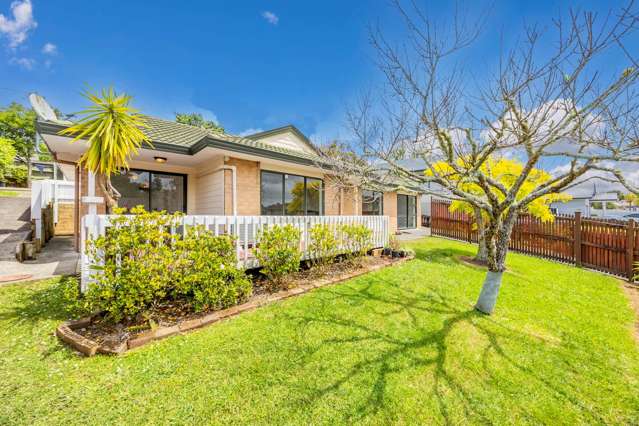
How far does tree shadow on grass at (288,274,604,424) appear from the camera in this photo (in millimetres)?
2238

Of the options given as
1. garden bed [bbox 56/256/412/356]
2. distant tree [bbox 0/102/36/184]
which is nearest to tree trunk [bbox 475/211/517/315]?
garden bed [bbox 56/256/412/356]

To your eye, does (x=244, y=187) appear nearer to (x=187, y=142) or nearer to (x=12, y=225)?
(x=187, y=142)

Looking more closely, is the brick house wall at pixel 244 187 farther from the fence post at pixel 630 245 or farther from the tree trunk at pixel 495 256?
the fence post at pixel 630 245

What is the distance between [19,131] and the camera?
30500 mm

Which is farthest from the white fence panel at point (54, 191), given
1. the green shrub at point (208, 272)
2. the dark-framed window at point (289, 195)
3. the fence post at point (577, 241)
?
the fence post at point (577, 241)

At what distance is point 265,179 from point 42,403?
6927 millimetres

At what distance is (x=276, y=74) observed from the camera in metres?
12.6

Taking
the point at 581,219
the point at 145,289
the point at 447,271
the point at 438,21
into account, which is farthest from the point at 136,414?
the point at 581,219

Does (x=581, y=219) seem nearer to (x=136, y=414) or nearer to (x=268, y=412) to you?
(x=268, y=412)

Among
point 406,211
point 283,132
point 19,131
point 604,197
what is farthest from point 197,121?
point 604,197

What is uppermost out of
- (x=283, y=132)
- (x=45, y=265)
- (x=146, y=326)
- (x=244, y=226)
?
(x=283, y=132)

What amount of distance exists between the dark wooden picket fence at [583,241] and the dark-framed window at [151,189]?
12899 millimetres

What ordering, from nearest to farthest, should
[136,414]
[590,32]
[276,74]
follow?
1. [136,414]
2. [590,32]
3. [276,74]

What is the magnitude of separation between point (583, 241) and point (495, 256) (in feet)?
24.2
